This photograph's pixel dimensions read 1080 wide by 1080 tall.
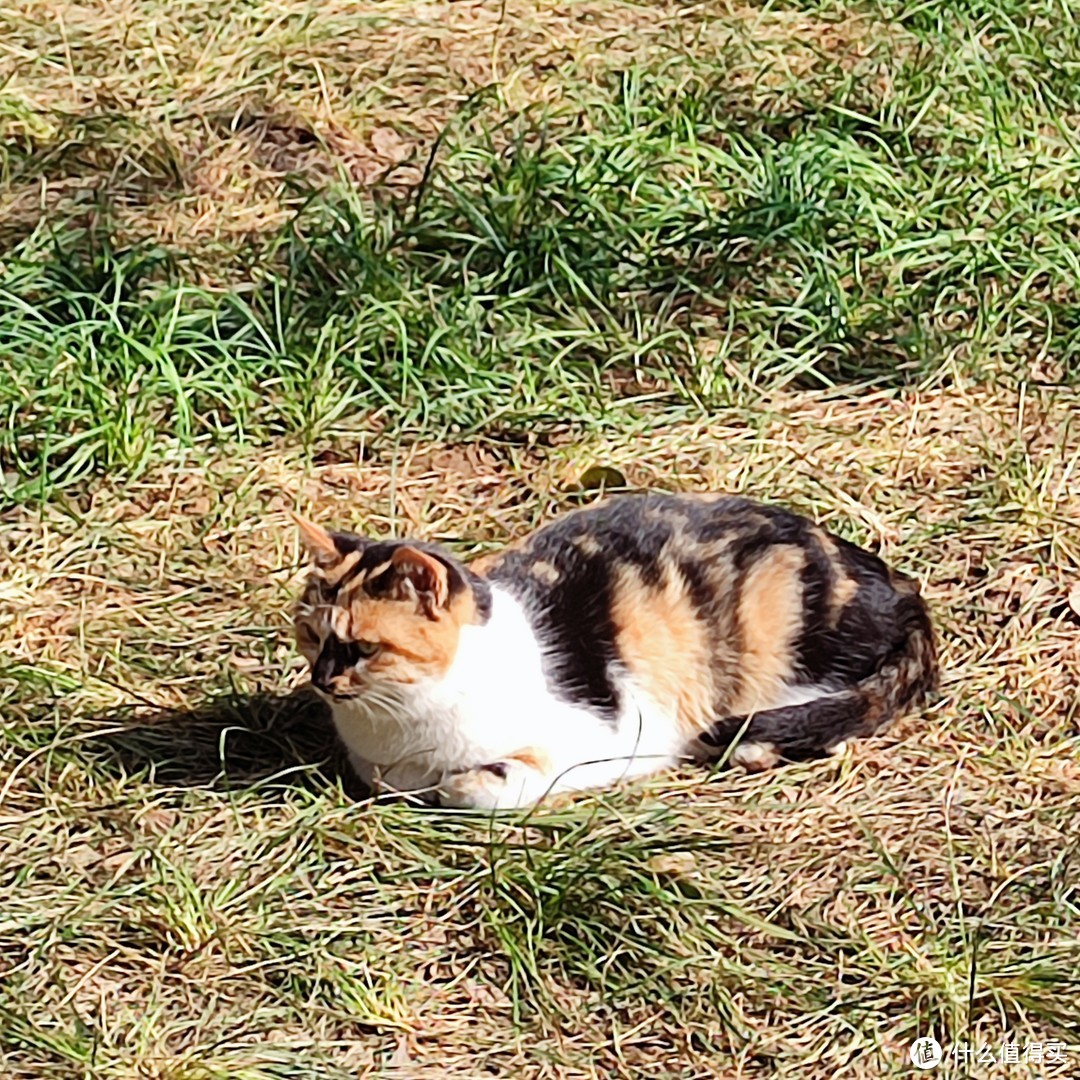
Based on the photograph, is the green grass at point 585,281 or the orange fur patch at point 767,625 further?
the green grass at point 585,281

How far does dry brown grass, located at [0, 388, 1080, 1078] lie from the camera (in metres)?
2.78

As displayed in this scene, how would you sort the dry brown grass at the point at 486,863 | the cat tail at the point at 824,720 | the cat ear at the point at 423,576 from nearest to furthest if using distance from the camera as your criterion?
the dry brown grass at the point at 486,863 < the cat ear at the point at 423,576 < the cat tail at the point at 824,720

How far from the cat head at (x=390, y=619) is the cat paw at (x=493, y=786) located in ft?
0.60

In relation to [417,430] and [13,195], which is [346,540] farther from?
[13,195]

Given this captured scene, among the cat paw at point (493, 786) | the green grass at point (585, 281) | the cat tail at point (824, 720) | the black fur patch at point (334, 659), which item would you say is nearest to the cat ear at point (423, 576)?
the black fur patch at point (334, 659)

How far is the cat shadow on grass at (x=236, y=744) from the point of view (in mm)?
3256

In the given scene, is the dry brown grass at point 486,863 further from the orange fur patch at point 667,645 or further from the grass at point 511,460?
the orange fur patch at point 667,645

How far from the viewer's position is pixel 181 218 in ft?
15.7

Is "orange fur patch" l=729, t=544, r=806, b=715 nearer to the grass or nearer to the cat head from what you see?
the grass

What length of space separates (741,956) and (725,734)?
488mm

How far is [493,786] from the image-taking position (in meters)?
3.09

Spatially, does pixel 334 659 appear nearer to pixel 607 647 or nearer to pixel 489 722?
pixel 489 722

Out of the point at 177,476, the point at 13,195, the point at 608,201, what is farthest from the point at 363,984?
the point at 13,195

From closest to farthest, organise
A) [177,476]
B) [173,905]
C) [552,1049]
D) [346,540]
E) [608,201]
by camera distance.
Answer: [552,1049] → [173,905] → [346,540] → [177,476] → [608,201]
